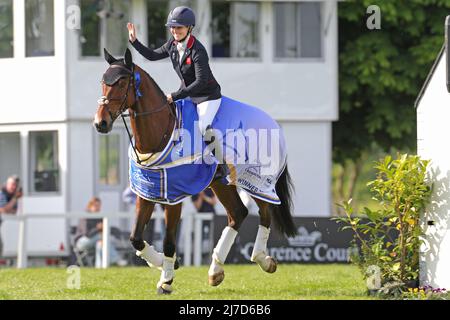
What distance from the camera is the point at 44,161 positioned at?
1016 inches

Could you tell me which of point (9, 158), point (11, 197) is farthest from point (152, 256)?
point (9, 158)

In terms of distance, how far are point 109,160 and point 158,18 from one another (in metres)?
3.29

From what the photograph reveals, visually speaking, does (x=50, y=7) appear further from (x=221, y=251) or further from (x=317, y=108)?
(x=221, y=251)

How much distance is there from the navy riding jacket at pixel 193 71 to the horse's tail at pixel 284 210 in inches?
66.8

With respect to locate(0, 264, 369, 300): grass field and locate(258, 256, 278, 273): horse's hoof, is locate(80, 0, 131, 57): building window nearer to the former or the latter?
locate(0, 264, 369, 300): grass field

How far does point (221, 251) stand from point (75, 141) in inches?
543

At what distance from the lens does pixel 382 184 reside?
38.2ft

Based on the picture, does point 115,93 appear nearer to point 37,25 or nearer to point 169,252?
point 169,252

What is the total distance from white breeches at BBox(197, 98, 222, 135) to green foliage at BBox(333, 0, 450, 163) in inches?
549

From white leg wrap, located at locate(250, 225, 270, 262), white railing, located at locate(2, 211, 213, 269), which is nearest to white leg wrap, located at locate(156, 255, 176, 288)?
white leg wrap, located at locate(250, 225, 270, 262)

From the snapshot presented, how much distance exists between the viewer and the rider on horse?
11531 mm

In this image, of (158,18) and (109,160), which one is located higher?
(158,18)
